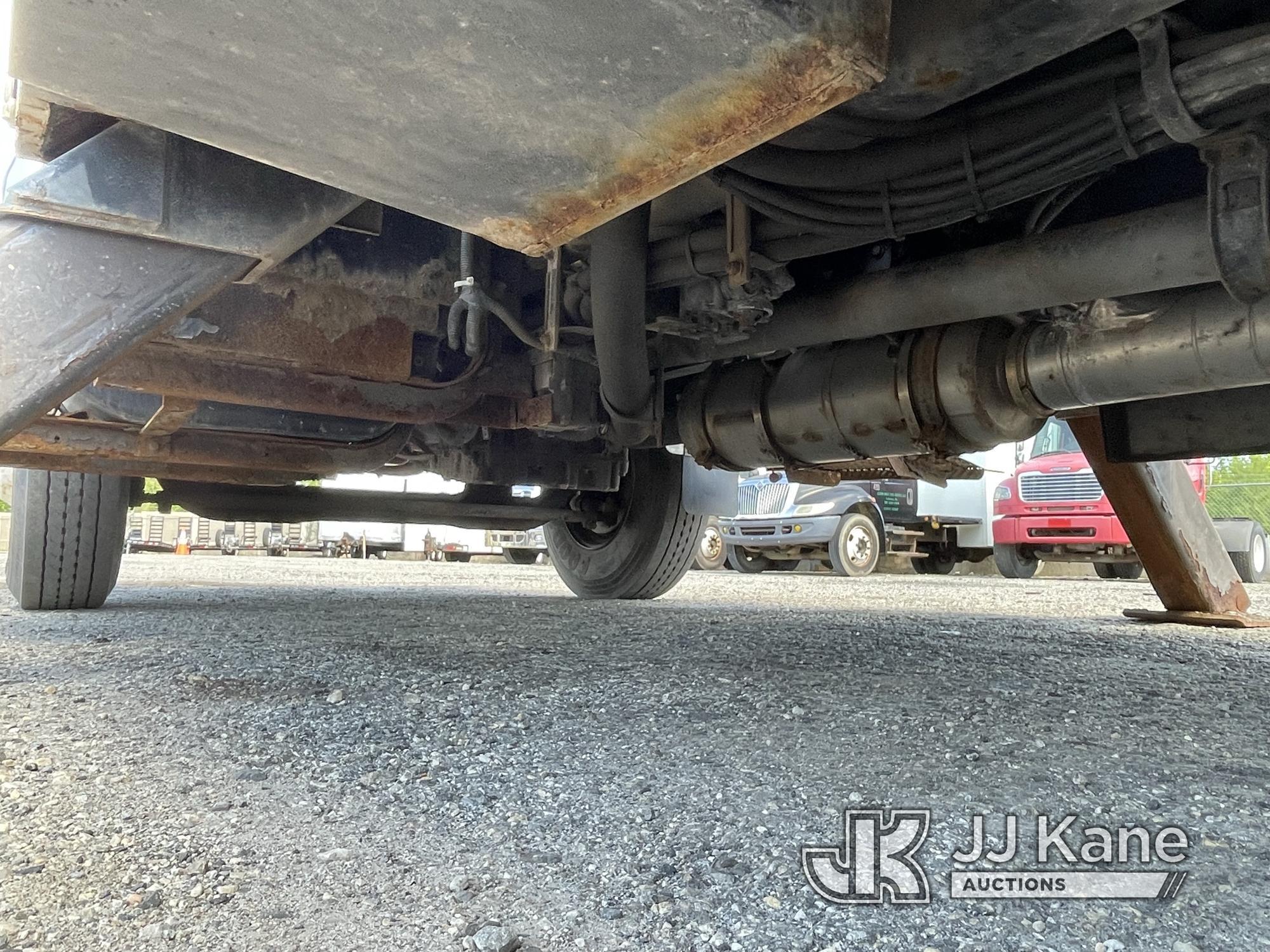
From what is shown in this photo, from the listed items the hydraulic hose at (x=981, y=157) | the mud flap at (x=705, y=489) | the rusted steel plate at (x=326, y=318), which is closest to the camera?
the hydraulic hose at (x=981, y=157)

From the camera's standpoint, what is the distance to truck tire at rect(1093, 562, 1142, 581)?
926cm

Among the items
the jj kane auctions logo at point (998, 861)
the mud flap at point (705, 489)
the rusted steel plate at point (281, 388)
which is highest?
the rusted steel plate at point (281, 388)

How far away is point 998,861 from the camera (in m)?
0.84

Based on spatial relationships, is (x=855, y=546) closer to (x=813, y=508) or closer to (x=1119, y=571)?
(x=813, y=508)

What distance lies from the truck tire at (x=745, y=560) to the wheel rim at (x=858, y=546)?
1.54m

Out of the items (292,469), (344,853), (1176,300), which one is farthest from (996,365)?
(292,469)

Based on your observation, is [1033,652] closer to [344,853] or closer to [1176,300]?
[1176,300]

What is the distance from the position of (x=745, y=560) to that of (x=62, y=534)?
880 cm

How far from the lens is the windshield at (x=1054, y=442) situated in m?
8.74

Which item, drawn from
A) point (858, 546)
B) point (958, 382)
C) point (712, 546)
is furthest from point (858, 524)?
point (958, 382)

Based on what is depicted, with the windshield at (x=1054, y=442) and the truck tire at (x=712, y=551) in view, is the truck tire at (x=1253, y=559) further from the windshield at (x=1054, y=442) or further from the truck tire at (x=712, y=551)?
the truck tire at (x=712, y=551)

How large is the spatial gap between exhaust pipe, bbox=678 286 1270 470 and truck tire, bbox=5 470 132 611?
1962mm

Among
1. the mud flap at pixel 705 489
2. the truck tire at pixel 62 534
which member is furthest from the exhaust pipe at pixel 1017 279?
the truck tire at pixel 62 534

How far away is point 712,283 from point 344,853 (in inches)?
42.4
